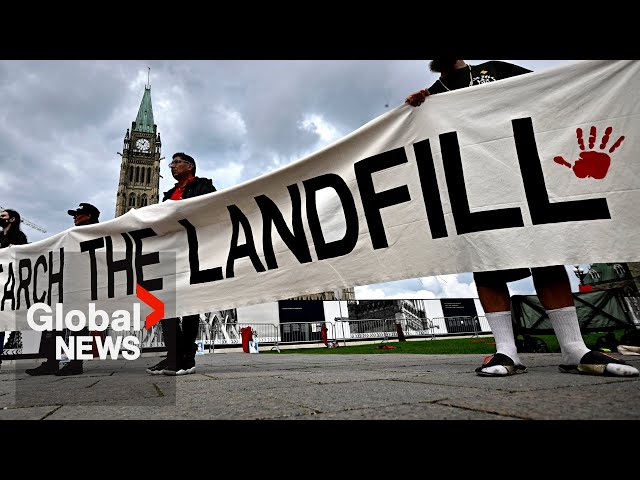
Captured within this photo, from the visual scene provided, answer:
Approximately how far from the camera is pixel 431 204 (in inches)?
98.6

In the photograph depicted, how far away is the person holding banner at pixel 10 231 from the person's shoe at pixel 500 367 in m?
5.89

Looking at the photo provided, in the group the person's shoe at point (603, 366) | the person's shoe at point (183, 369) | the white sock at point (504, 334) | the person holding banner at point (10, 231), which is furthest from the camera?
the person holding banner at point (10, 231)

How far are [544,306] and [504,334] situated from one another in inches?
12.6

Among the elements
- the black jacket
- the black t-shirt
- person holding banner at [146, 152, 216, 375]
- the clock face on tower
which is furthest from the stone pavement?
the clock face on tower

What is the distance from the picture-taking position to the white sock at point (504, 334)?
2297 millimetres

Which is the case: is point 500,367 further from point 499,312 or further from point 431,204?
point 431,204

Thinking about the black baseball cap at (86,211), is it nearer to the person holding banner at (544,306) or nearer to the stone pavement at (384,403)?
the stone pavement at (384,403)

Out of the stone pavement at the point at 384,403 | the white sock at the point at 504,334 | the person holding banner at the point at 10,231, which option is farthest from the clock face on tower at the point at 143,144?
the white sock at the point at 504,334

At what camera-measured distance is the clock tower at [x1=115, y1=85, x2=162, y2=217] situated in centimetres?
6688

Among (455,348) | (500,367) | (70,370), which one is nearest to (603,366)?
(500,367)

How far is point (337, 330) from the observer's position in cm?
1948
